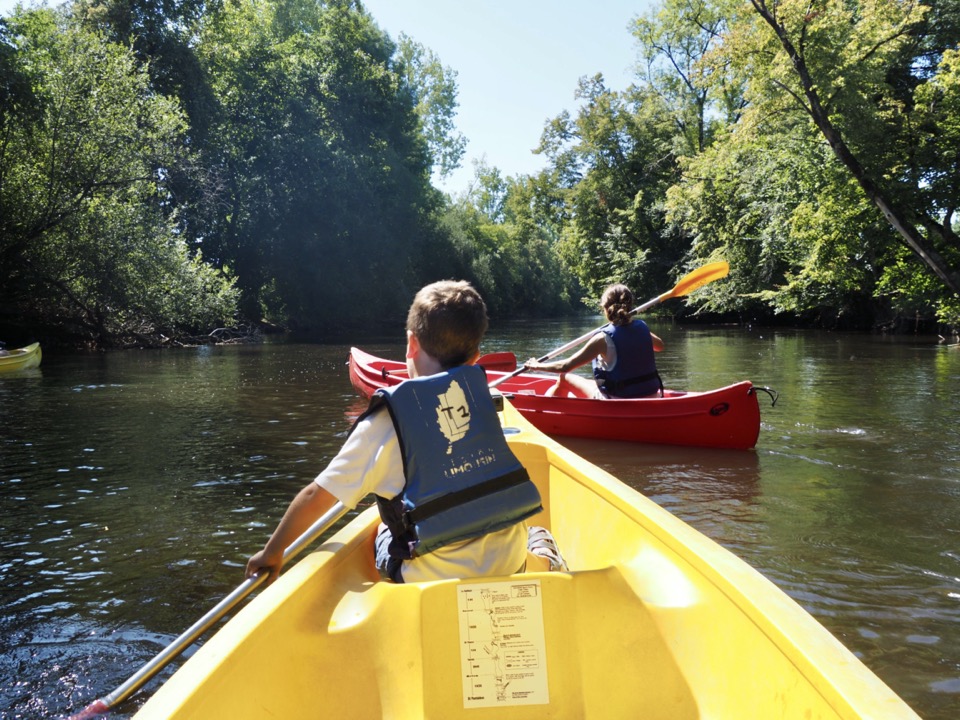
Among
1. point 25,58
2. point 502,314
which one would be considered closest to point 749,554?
point 25,58

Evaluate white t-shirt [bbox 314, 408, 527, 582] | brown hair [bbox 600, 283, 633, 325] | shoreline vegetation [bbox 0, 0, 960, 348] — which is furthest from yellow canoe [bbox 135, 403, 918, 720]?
shoreline vegetation [bbox 0, 0, 960, 348]

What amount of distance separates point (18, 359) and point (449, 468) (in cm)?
1366

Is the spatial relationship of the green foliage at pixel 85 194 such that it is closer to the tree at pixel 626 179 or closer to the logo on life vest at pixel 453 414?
the logo on life vest at pixel 453 414

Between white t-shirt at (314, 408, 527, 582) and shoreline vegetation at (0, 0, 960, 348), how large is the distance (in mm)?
15380

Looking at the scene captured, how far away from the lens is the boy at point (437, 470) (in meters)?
2.20

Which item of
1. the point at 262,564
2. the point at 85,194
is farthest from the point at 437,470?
the point at 85,194

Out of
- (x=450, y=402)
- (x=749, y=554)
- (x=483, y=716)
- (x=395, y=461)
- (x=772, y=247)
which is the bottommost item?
(x=749, y=554)

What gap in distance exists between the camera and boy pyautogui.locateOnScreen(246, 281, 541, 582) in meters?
2.20

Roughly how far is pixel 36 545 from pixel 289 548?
9.32 ft

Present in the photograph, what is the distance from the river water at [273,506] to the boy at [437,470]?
126cm

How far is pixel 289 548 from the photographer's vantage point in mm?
2438

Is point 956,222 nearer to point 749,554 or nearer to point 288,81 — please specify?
point 749,554

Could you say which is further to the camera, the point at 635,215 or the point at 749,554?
the point at 635,215

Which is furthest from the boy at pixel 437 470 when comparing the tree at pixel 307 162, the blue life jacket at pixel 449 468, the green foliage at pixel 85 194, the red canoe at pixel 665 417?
the tree at pixel 307 162
